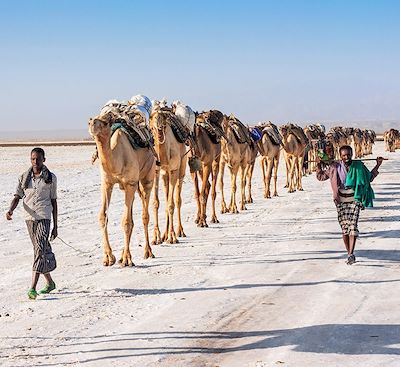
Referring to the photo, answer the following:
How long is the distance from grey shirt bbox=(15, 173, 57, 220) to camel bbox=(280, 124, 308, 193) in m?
17.9

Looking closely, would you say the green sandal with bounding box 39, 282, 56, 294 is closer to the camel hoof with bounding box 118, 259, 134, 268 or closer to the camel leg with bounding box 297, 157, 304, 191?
the camel hoof with bounding box 118, 259, 134, 268

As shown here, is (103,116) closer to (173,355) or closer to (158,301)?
(158,301)

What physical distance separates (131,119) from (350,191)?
12.4ft

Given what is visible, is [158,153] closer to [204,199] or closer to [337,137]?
[204,199]

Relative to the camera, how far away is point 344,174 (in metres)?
11.4

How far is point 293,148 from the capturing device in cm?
2705

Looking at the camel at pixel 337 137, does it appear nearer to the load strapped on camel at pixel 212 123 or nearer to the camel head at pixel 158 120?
the load strapped on camel at pixel 212 123

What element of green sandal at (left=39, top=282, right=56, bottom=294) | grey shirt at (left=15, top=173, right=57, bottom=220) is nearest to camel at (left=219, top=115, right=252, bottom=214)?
green sandal at (left=39, top=282, right=56, bottom=294)

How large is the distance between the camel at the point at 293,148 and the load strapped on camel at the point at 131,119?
44.2 feet

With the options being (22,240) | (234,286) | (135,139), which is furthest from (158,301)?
(22,240)

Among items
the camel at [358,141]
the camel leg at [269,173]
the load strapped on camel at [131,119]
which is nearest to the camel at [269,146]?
the camel leg at [269,173]

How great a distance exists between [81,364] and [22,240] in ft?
26.8

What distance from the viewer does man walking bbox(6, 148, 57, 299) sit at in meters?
9.20

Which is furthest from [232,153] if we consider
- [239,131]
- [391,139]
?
[391,139]
